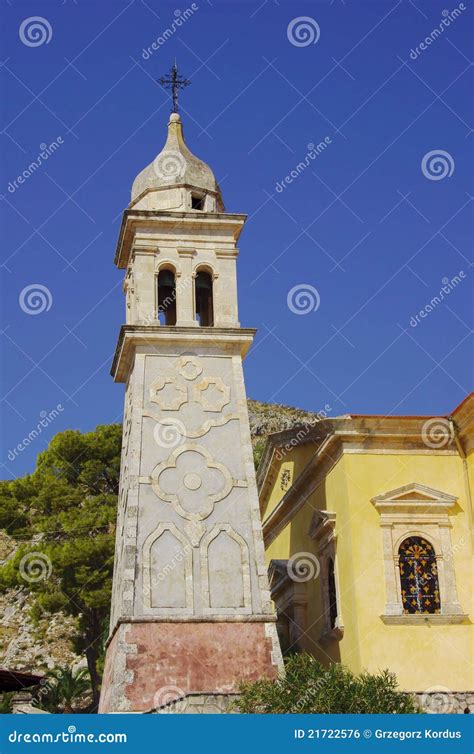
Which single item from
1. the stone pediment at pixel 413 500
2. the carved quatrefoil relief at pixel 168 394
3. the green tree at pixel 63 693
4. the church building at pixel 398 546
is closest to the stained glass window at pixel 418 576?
the church building at pixel 398 546

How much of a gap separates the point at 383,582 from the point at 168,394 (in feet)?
19.7

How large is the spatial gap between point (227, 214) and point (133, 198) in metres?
2.64

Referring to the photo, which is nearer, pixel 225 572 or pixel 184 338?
pixel 225 572

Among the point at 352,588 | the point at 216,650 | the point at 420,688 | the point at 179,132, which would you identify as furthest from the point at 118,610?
the point at 179,132

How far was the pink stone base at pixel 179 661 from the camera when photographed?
18328 mm

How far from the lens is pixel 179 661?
1870 centimetres

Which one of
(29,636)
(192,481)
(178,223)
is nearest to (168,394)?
(192,481)

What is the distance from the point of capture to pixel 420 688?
1983 cm

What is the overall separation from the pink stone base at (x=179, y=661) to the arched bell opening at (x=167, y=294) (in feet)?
25.6

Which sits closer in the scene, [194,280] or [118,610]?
[118,610]

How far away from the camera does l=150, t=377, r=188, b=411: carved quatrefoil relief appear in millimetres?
21438

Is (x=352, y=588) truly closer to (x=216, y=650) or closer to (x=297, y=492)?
(x=216, y=650)

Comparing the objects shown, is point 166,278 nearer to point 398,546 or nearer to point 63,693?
point 398,546

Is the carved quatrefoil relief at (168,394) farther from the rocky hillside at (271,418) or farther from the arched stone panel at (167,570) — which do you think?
the rocky hillside at (271,418)
